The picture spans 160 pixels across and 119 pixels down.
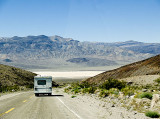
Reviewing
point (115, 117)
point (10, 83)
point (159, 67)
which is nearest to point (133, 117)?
point (115, 117)

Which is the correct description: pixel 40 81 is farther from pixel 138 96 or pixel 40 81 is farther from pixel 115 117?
pixel 115 117

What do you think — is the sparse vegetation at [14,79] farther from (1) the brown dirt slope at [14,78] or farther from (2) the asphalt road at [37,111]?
(2) the asphalt road at [37,111]

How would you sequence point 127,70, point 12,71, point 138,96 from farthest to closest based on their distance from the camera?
1. point 12,71
2. point 127,70
3. point 138,96

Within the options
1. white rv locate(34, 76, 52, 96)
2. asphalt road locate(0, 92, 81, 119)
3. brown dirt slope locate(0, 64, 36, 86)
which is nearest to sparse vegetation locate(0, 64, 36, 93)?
brown dirt slope locate(0, 64, 36, 86)

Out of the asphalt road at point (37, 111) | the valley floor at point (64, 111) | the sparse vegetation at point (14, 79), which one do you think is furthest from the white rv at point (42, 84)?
the sparse vegetation at point (14, 79)

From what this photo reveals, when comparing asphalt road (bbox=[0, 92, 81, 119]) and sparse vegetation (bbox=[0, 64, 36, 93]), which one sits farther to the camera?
sparse vegetation (bbox=[0, 64, 36, 93])

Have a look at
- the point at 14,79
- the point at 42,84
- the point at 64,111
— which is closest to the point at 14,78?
the point at 14,79

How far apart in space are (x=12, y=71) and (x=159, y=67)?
56713 mm

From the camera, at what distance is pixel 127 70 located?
4756 cm

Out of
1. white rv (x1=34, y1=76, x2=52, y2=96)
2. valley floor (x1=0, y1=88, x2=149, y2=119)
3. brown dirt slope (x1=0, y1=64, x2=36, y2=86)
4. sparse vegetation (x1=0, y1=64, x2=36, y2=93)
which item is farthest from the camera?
→ brown dirt slope (x1=0, y1=64, x2=36, y2=86)

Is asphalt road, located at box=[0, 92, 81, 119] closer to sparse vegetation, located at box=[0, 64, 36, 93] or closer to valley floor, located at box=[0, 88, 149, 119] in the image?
valley floor, located at box=[0, 88, 149, 119]

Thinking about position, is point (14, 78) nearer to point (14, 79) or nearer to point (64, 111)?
point (14, 79)

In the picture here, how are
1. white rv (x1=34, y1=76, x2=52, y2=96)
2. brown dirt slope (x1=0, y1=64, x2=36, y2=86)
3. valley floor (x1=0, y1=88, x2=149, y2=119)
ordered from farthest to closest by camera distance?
brown dirt slope (x1=0, y1=64, x2=36, y2=86) → white rv (x1=34, y1=76, x2=52, y2=96) → valley floor (x1=0, y1=88, x2=149, y2=119)

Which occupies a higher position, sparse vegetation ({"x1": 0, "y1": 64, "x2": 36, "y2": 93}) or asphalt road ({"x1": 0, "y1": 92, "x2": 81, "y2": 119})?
asphalt road ({"x1": 0, "y1": 92, "x2": 81, "y2": 119})
